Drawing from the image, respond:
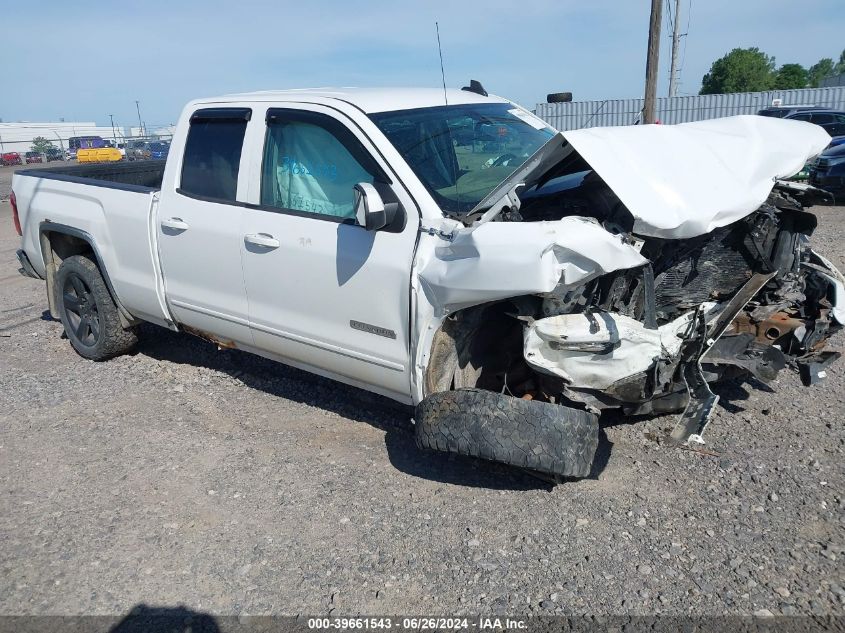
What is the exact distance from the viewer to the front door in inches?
143

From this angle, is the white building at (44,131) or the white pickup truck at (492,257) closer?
the white pickup truck at (492,257)

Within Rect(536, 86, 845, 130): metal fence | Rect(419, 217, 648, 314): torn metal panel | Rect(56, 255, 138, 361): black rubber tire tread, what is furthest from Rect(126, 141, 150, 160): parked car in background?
Rect(419, 217, 648, 314): torn metal panel

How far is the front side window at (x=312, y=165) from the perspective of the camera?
3871 millimetres

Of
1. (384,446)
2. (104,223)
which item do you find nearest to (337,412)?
(384,446)

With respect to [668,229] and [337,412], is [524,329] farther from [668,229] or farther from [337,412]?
[337,412]

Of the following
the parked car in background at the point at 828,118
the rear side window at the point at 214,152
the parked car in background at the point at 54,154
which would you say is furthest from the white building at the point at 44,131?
the rear side window at the point at 214,152

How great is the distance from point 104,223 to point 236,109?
1.46m

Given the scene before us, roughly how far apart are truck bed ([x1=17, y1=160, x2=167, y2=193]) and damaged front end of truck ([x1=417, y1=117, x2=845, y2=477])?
359 centimetres

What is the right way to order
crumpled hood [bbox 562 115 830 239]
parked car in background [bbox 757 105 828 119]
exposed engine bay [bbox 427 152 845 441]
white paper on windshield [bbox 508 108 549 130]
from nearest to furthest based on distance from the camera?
1. crumpled hood [bbox 562 115 830 239]
2. exposed engine bay [bbox 427 152 845 441]
3. white paper on windshield [bbox 508 108 549 130]
4. parked car in background [bbox 757 105 828 119]

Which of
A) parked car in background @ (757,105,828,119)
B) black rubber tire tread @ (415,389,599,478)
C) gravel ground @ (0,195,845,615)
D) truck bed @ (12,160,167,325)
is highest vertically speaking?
parked car in background @ (757,105,828,119)

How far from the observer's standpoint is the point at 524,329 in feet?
11.0

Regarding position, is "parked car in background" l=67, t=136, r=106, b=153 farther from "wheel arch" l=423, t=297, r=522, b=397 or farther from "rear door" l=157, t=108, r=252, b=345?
"wheel arch" l=423, t=297, r=522, b=397

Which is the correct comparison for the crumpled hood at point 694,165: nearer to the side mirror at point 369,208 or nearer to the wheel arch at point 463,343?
the wheel arch at point 463,343

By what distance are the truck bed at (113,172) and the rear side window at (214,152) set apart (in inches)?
56.0
